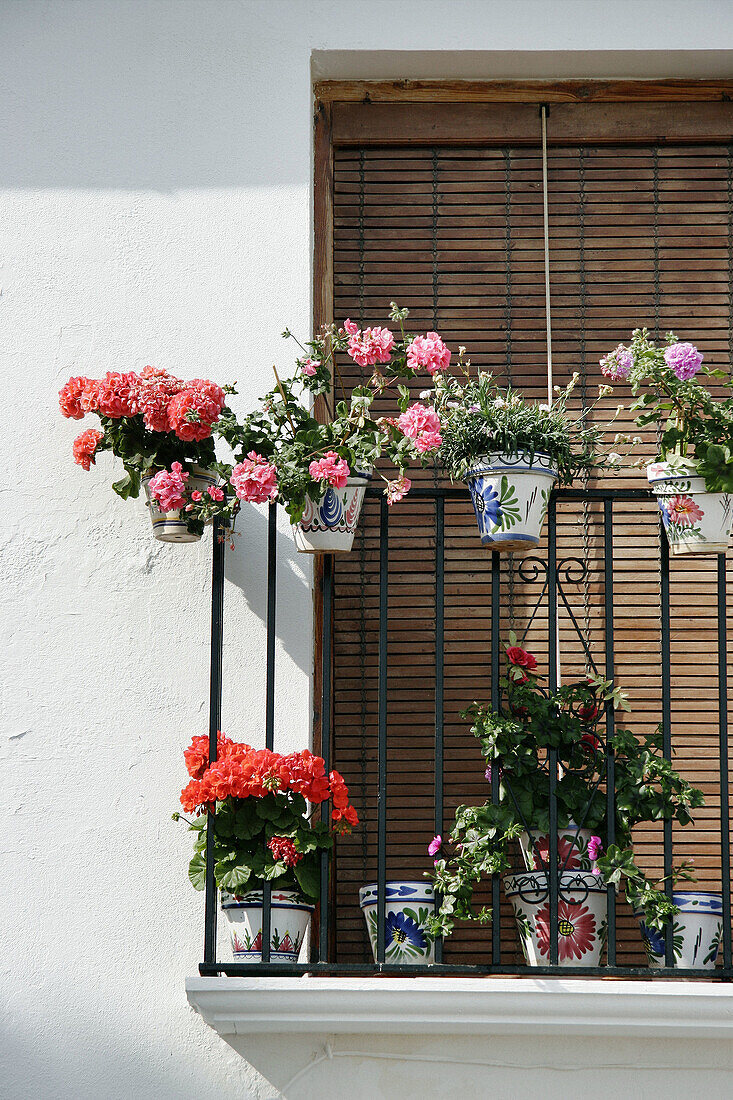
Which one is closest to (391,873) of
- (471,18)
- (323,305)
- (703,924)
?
(703,924)

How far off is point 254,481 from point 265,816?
797 mm

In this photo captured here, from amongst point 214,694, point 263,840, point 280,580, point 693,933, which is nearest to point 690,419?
point 280,580

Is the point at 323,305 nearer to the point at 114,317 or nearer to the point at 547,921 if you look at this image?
the point at 114,317

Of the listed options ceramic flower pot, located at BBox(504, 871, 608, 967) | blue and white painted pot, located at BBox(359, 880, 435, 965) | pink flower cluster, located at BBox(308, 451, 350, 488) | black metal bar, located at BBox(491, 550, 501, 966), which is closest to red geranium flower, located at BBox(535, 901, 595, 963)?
ceramic flower pot, located at BBox(504, 871, 608, 967)

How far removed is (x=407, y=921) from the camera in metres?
3.22

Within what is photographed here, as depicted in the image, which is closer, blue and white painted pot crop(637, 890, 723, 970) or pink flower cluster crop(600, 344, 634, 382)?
blue and white painted pot crop(637, 890, 723, 970)

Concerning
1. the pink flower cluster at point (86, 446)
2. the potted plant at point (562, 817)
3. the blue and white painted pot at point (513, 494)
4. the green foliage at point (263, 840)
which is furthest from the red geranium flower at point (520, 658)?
the pink flower cluster at point (86, 446)

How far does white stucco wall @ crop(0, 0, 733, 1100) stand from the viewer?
335 cm

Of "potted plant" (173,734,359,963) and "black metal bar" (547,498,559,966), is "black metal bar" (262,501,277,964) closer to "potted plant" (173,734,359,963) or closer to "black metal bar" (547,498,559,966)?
Result: "potted plant" (173,734,359,963)

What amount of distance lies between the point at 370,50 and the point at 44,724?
2094 millimetres

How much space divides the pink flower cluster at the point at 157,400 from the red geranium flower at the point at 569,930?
1.43 metres

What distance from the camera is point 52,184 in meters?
3.79

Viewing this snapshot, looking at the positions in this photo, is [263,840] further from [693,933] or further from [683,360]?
[683,360]

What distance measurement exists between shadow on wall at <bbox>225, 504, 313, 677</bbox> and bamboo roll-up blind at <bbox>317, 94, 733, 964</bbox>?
25 cm
